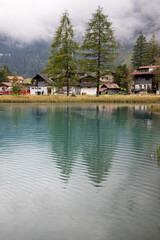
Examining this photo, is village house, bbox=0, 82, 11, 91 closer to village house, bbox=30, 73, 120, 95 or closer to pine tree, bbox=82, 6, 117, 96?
village house, bbox=30, 73, 120, 95

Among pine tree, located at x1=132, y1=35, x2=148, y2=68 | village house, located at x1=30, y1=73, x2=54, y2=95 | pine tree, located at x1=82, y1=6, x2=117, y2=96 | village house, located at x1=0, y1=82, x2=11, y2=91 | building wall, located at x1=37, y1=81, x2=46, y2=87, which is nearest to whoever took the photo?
pine tree, located at x1=82, y1=6, x2=117, y2=96

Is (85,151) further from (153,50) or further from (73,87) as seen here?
(153,50)

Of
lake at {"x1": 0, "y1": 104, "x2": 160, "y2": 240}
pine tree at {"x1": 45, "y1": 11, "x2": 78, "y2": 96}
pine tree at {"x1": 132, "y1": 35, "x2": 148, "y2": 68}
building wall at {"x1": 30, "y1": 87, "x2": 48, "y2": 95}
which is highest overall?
pine tree at {"x1": 132, "y1": 35, "x2": 148, "y2": 68}

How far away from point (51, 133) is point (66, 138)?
2.35m

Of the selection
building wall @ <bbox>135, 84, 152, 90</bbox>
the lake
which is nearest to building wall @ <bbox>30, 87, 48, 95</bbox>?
building wall @ <bbox>135, 84, 152, 90</bbox>

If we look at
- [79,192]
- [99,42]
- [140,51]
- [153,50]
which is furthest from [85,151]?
[140,51]

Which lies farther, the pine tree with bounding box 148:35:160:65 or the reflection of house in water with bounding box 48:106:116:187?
the pine tree with bounding box 148:35:160:65

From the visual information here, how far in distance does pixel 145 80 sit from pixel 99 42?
43.2 m

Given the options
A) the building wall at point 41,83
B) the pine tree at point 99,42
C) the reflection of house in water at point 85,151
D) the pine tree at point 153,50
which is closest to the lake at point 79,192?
the reflection of house in water at point 85,151

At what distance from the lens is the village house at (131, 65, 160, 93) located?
→ 9475 cm

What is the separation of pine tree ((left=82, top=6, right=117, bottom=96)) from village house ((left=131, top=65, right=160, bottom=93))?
37.8 meters

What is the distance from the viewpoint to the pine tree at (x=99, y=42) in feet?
193

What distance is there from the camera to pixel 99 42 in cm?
5944

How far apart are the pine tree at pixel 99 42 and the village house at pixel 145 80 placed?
37.8 meters
